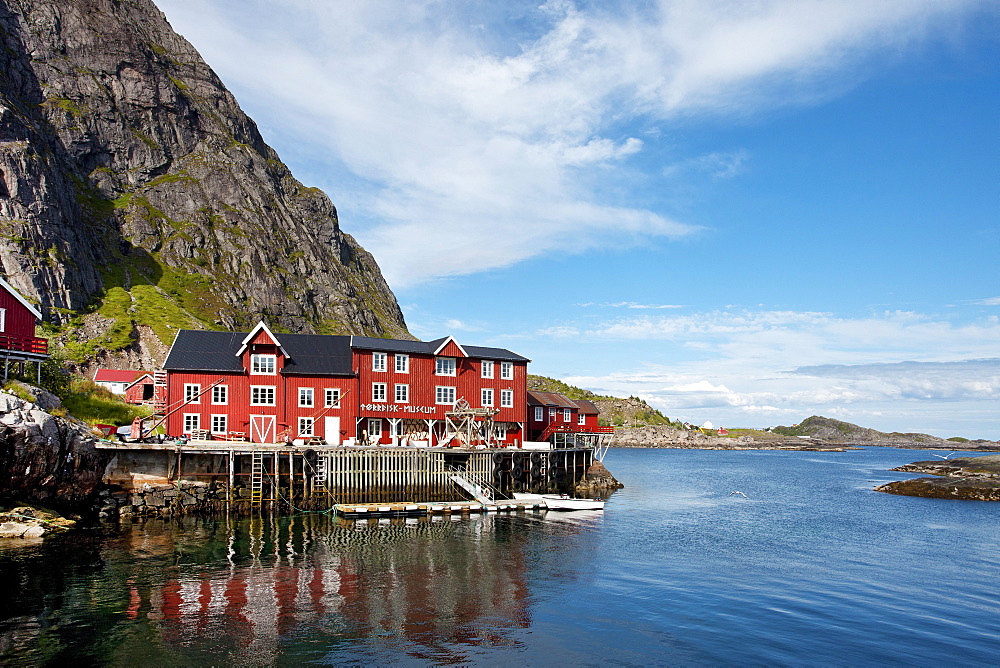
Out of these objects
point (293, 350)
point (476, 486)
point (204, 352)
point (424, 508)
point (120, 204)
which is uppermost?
point (120, 204)

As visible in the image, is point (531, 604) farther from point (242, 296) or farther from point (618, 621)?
point (242, 296)

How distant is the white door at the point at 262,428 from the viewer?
5934 cm

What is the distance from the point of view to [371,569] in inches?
1375

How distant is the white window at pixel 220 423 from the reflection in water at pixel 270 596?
13.6 meters

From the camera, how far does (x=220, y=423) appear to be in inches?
2315

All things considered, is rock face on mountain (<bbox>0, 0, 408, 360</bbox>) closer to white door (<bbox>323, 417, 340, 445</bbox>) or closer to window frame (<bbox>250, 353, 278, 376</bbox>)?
window frame (<bbox>250, 353, 278, 376</bbox>)

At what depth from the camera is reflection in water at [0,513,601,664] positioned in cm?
2348

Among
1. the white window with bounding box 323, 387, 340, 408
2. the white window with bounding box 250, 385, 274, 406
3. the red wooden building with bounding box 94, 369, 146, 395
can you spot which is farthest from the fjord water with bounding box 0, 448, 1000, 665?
the red wooden building with bounding box 94, 369, 146, 395

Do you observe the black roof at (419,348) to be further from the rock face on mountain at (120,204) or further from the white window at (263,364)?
the rock face on mountain at (120,204)

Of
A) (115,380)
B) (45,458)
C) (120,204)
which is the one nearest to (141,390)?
(115,380)

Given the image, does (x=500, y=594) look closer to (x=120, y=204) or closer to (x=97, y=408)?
(x=97, y=408)

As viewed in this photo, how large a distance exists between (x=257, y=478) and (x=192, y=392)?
36.1 feet

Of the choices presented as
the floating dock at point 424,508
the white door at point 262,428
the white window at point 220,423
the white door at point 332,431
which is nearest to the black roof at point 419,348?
the white door at point 332,431

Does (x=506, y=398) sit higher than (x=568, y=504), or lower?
higher
